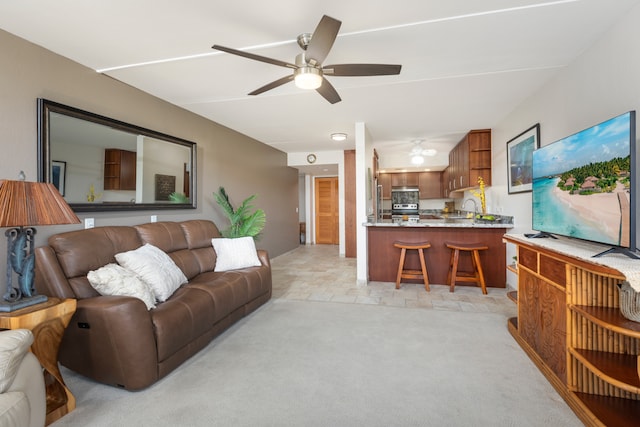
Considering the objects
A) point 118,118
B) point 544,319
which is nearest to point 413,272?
point 544,319

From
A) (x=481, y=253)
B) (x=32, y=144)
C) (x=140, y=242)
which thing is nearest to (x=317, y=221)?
(x=481, y=253)

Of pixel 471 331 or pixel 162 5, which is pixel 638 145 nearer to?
pixel 471 331

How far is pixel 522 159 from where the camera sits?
3359 mm

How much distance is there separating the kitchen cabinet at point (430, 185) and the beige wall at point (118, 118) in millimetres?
3812

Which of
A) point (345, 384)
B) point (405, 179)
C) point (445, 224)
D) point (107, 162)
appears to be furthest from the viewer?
point (405, 179)

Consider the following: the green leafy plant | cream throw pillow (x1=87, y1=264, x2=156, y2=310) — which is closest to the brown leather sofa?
cream throw pillow (x1=87, y1=264, x2=156, y2=310)

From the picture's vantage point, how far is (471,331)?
2.57 metres

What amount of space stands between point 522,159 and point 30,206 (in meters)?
4.36

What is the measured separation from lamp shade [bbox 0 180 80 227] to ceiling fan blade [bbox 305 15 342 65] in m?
1.77

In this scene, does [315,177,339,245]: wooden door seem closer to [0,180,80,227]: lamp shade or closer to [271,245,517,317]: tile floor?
[271,245,517,317]: tile floor

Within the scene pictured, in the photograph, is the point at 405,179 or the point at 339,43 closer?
the point at 339,43

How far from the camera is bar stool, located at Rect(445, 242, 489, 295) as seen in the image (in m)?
3.63

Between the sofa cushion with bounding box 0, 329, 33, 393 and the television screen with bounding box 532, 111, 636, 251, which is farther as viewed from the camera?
the television screen with bounding box 532, 111, 636, 251

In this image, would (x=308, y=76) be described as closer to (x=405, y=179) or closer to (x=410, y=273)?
(x=410, y=273)
